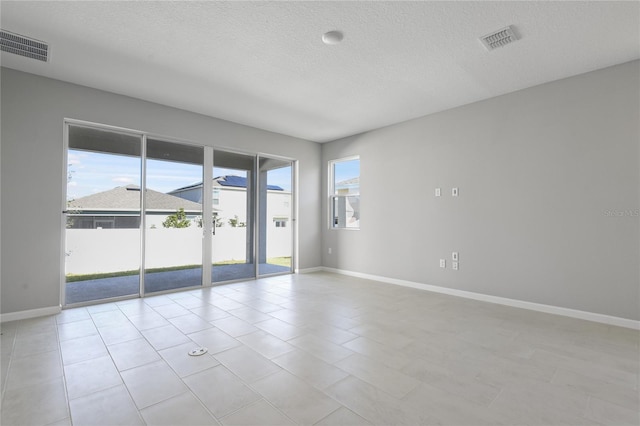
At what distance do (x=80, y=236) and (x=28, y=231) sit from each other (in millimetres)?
511

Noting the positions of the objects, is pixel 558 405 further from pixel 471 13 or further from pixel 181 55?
pixel 181 55

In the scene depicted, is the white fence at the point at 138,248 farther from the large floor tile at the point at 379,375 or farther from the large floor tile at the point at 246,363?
the large floor tile at the point at 379,375

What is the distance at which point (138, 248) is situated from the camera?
4.34m

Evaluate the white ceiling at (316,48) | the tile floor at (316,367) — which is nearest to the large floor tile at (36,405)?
the tile floor at (316,367)

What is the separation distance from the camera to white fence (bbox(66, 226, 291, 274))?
392cm

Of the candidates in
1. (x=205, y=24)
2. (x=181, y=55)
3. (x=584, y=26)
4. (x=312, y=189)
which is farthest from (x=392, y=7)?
(x=312, y=189)

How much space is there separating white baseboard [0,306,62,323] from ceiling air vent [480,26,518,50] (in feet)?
18.0

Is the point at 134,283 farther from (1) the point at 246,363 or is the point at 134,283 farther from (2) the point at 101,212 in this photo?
(1) the point at 246,363

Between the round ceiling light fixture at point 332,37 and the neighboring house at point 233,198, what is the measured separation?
10.1ft

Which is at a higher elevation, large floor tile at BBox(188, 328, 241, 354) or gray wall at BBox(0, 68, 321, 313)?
gray wall at BBox(0, 68, 321, 313)

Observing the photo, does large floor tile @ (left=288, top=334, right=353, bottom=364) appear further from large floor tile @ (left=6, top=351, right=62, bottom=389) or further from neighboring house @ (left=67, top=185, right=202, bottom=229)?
neighboring house @ (left=67, top=185, right=202, bottom=229)

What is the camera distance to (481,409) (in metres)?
1.78

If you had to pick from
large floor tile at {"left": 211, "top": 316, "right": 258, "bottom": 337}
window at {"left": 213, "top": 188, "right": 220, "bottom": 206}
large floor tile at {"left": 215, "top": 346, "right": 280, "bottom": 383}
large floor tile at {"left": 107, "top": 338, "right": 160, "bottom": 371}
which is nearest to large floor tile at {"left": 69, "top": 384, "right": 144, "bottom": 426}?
large floor tile at {"left": 107, "top": 338, "right": 160, "bottom": 371}

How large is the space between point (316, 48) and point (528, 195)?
3.16 metres
